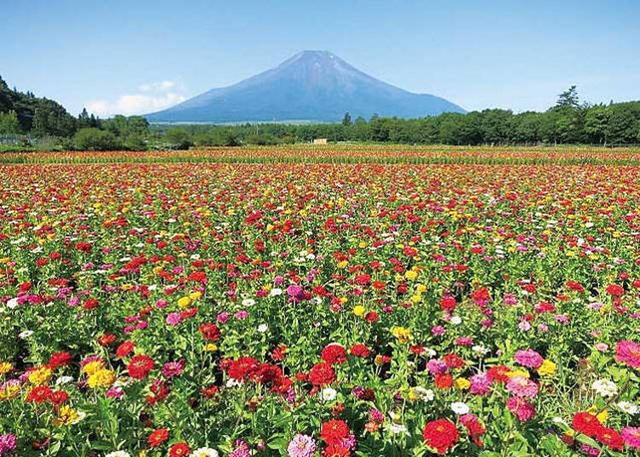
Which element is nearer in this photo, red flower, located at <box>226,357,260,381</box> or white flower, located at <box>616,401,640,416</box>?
red flower, located at <box>226,357,260,381</box>

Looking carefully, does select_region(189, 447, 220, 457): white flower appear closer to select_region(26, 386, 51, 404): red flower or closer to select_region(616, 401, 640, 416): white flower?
select_region(26, 386, 51, 404): red flower

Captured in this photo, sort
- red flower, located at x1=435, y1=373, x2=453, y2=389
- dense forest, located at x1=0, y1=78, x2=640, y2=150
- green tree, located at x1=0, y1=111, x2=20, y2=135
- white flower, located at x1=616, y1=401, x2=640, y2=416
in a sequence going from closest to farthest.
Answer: red flower, located at x1=435, y1=373, x2=453, y2=389 → white flower, located at x1=616, y1=401, x2=640, y2=416 → dense forest, located at x1=0, y1=78, x2=640, y2=150 → green tree, located at x1=0, y1=111, x2=20, y2=135

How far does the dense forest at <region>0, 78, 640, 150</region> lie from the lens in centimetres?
6128

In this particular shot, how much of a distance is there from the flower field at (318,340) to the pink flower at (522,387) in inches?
0.5

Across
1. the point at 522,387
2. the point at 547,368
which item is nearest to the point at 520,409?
the point at 522,387

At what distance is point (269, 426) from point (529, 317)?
2.48 m

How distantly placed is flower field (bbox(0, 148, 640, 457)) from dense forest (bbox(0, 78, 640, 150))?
43.0 meters

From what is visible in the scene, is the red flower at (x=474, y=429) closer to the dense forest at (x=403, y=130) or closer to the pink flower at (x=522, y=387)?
the pink flower at (x=522, y=387)

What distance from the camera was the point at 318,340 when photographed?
12.5 feet

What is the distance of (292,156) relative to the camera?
3416cm

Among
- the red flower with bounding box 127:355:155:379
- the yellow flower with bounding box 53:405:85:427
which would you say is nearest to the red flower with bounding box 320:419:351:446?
the red flower with bounding box 127:355:155:379

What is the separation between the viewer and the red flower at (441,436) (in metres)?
1.83

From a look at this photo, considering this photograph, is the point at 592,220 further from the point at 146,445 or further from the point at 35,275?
the point at 35,275


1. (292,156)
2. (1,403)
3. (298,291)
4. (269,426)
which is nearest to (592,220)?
(298,291)
